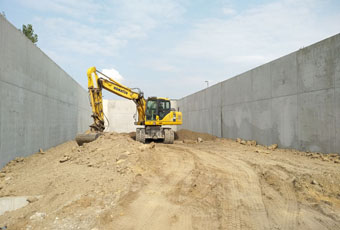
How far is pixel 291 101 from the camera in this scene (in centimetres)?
954

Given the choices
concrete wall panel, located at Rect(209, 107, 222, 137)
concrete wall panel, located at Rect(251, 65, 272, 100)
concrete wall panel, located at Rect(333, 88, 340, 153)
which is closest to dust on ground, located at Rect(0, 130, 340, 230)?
concrete wall panel, located at Rect(333, 88, 340, 153)

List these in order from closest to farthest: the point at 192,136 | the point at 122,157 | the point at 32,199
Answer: the point at 32,199 < the point at 122,157 < the point at 192,136

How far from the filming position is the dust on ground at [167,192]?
3.83 m

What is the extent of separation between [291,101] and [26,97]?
31.3 feet

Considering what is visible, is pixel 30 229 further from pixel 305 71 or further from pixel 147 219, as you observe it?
pixel 305 71

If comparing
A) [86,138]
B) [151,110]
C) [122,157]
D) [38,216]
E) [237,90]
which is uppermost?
[237,90]

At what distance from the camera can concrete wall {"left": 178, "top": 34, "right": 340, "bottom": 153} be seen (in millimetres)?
7922

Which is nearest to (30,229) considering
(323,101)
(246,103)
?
(323,101)

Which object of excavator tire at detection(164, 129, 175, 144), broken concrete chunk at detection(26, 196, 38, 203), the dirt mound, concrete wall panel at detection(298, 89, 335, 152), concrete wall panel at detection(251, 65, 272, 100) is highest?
concrete wall panel at detection(251, 65, 272, 100)

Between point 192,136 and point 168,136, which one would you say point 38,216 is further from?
point 192,136

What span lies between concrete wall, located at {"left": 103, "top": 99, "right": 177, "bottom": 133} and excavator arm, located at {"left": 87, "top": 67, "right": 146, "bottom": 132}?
13091 mm

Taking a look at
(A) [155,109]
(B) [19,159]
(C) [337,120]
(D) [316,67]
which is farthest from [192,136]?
(B) [19,159]

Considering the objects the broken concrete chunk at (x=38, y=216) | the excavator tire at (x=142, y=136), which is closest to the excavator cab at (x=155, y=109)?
the excavator tire at (x=142, y=136)

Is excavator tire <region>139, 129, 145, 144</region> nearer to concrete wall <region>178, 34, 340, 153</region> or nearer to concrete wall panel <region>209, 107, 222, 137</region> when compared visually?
concrete wall <region>178, 34, 340, 153</region>
